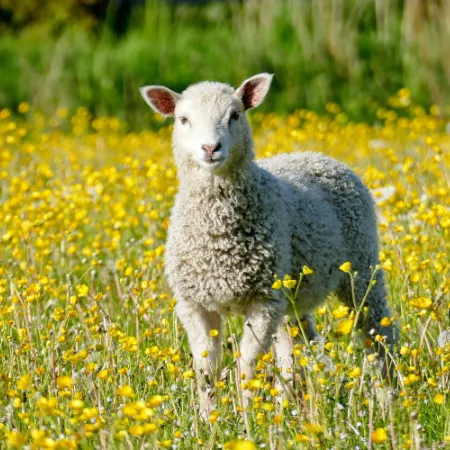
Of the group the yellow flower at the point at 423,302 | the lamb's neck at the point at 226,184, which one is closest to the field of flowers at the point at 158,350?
the yellow flower at the point at 423,302

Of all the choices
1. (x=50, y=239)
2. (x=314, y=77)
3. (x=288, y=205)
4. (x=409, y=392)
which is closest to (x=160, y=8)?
(x=314, y=77)

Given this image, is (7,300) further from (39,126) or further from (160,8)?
(160,8)

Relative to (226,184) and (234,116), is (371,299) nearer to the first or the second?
(226,184)

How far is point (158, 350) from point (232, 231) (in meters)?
0.78

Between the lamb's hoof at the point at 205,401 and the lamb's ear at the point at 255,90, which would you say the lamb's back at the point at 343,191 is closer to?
the lamb's ear at the point at 255,90

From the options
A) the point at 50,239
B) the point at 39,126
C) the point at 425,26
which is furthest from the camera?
the point at 425,26

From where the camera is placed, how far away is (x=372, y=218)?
5.07 meters

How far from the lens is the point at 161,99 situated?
4.62m

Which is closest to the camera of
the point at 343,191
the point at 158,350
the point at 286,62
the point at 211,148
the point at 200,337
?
the point at 158,350

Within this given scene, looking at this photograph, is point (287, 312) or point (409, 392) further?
point (287, 312)

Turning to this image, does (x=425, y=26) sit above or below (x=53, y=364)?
below

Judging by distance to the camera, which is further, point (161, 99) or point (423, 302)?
point (161, 99)

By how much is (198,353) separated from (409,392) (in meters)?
1.09

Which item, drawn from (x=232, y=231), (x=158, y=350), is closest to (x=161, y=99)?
(x=232, y=231)
